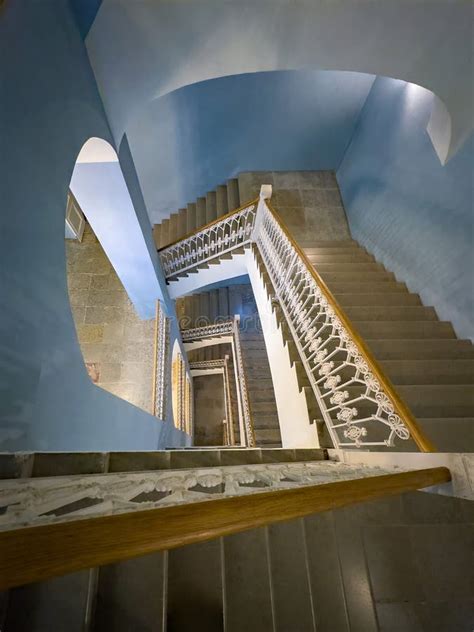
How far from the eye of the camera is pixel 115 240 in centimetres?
409

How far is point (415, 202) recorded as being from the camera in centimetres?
407

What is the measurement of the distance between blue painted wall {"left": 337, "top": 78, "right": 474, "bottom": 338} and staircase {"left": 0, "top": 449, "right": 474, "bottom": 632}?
239 cm

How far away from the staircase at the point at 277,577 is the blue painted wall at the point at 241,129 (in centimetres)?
637

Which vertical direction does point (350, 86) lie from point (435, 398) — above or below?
above

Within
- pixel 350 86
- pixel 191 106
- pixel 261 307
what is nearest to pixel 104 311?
pixel 261 307

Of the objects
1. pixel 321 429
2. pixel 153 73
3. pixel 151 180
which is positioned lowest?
pixel 321 429

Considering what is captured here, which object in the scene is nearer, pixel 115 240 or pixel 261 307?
pixel 115 240

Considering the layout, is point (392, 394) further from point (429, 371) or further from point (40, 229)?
point (40, 229)

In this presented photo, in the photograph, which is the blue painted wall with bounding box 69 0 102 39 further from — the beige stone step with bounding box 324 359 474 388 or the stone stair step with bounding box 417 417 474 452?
the stone stair step with bounding box 417 417 474 452

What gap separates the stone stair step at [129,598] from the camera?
1.28 metres

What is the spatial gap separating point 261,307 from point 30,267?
147 inches

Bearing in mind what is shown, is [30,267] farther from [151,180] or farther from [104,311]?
[151,180]

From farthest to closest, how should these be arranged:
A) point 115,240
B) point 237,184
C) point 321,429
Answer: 1. point 237,184
2. point 115,240
3. point 321,429

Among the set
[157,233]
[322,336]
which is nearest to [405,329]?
[322,336]
